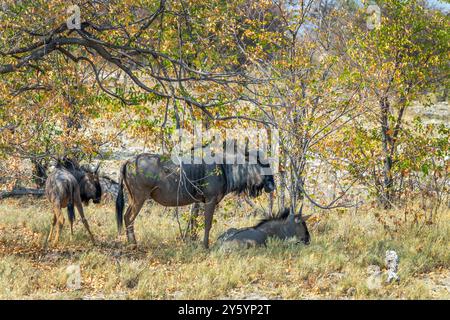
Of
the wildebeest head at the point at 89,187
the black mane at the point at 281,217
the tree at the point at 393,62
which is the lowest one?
the black mane at the point at 281,217

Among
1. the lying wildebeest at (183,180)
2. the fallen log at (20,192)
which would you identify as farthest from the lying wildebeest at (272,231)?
the fallen log at (20,192)

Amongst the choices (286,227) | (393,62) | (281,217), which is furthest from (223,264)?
(393,62)

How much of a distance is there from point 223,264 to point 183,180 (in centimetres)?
269

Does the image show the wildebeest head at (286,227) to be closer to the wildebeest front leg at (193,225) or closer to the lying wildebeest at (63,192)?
the wildebeest front leg at (193,225)

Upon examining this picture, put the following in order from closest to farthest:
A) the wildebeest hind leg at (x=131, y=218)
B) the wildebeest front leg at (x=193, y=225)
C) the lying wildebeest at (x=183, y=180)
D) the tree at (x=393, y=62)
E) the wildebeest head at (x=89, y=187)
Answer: the lying wildebeest at (x=183, y=180), the wildebeest hind leg at (x=131, y=218), the wildebeest front leg at (x=193, y=225), the wildebeest head at (x=89, y=187), the tree at (x=393, y=62)

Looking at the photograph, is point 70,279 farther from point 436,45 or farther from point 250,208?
point 436,45

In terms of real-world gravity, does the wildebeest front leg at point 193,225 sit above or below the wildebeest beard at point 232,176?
below

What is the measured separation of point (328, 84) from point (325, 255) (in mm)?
4004

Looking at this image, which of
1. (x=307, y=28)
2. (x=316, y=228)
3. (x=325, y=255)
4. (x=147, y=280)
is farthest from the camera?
(x=307, y=28)

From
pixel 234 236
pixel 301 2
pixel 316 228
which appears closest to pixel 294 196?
pixel 316 228

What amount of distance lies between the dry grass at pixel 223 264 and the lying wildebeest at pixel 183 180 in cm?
80

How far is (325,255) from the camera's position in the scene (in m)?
9.98

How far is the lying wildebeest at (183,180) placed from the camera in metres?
11.4

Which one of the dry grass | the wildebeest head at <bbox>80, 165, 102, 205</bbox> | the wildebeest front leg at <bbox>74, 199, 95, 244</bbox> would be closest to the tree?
the dry grass
